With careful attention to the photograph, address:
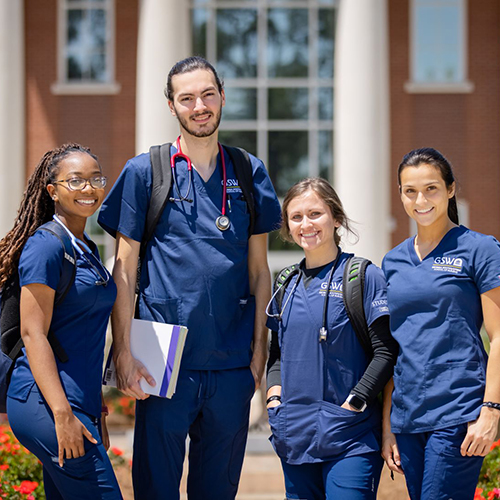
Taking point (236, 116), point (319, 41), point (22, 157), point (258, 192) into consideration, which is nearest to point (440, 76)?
point (319, 41)

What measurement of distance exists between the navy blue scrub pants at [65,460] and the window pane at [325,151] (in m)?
13.5

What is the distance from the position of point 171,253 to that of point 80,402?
2.85ft

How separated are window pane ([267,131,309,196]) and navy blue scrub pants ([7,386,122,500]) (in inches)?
520

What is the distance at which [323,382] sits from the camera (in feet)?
12.0

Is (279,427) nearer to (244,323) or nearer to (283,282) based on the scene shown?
(244,323)

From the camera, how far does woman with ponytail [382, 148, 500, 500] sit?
3402 mm

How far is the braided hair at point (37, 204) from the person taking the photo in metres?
3.63

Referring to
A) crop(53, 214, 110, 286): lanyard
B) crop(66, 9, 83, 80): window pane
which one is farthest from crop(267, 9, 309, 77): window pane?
crop(53, 214, 110, 286): lanyard

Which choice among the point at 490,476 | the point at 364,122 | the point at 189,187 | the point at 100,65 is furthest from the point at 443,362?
the point at 100,65

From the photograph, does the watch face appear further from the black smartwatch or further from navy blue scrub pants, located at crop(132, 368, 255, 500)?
navy blue scrub pants, located at crop(132, 368, 255, 500)

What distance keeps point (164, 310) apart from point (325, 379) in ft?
2.87

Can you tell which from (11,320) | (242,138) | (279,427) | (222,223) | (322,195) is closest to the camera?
(11,320)

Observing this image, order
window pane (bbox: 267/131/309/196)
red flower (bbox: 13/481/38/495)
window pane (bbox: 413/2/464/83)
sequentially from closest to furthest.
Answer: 1. red flower (bbox: 13/481/38/495)
2. window pane (bbox: 267/131/309/196)
3. window pane (bbox: 413/2/464/83)

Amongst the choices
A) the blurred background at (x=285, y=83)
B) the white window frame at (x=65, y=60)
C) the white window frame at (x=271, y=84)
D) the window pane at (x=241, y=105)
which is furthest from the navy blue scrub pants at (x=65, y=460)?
the white window frame at (x=65, y=60)
